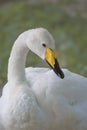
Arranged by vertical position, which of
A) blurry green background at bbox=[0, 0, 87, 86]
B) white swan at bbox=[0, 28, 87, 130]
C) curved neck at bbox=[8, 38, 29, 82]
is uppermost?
curved neck at bbox=[8, 38, 29, 82]

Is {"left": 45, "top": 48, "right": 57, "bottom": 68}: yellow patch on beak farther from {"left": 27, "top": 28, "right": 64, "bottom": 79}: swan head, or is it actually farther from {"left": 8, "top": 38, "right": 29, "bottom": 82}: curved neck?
{"left": 8, "top": 38, "right": 29, "bottom": 82}: curved neck

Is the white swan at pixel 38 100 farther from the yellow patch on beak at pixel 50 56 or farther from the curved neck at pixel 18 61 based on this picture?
the yellow patch on beak at pixel 50 56

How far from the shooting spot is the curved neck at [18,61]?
196 inches

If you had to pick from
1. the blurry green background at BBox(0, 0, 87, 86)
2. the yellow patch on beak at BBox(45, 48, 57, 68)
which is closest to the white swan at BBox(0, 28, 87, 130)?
the yellow patch on beak at BBox(45, 48, 57, 68)

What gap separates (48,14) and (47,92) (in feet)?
24.2

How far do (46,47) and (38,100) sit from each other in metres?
0.56

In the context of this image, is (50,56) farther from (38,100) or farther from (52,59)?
(38,100)

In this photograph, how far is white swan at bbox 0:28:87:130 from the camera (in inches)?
192

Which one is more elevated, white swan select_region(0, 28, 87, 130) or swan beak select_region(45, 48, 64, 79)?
swan beak select_region(45, 48, 64, 79)

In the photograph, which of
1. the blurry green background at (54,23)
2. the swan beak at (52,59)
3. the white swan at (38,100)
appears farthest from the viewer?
the blurry green background at (54,23)

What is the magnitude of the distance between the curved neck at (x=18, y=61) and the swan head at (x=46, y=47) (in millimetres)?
235

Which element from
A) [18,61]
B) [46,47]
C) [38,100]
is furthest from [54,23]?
[46,47]

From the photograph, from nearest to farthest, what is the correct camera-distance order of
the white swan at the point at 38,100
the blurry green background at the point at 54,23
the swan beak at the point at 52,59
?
the swan beak at the point at 52,59 < the white swan at the point at 38,100 < the blurry green background at the point at 54,23

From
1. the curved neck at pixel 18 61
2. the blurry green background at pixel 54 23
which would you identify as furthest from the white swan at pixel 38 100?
the blurry green background at pixel 54 23
